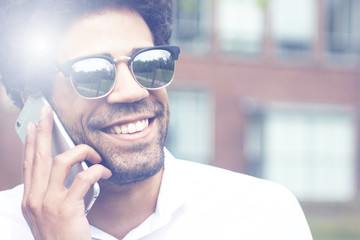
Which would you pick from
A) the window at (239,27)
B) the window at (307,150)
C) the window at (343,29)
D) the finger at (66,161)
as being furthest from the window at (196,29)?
the finger at (66,161)

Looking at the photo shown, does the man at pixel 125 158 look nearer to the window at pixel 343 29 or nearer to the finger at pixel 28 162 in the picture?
the finger at pixel 28 162

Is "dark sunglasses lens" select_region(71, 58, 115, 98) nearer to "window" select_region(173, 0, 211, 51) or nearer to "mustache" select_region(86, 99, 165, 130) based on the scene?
"mustache" select_region(86, 99, 165, 130)

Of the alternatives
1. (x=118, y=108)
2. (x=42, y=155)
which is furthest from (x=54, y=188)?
(x=118, y=108)

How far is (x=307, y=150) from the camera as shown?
75.0 feet

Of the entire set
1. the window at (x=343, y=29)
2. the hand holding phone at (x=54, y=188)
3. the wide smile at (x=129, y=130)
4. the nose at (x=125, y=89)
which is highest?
the nose at (x=125, y=89)

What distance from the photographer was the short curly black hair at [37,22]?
292 centimetres

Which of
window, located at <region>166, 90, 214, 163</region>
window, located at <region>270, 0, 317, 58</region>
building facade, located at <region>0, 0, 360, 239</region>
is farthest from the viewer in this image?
window, located at <region>270, 0, 317, 58</region>

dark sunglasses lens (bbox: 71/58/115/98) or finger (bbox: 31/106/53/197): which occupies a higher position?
dark sunglasses lens (bbox: 71/58/115/98)

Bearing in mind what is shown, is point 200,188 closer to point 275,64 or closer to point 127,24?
point 127,24

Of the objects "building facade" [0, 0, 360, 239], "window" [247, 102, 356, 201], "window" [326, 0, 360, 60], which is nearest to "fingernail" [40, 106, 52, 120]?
"building facade" [0, 0, 360, 239]

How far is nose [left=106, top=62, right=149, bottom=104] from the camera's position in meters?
2.72

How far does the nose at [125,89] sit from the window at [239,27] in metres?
19.8

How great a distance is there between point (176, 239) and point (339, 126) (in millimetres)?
21355

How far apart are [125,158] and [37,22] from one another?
2.81 feet
